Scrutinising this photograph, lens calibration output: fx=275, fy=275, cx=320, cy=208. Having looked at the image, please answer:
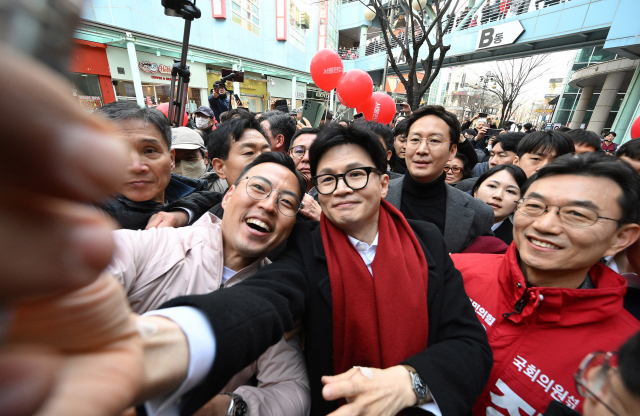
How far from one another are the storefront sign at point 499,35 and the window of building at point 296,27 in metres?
11.5

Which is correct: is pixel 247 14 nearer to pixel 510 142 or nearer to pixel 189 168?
pixel 189 168

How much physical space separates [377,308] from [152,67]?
12.5m

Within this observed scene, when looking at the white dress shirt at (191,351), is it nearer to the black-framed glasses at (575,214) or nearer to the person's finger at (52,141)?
the person's finger at (52,141)

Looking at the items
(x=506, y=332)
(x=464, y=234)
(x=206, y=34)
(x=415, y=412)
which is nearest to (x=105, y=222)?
(x=415, y=412)

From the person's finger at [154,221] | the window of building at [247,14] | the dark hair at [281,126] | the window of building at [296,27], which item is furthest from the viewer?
the window of building at [296,27]

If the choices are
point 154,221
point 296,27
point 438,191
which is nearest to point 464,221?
point 438,191

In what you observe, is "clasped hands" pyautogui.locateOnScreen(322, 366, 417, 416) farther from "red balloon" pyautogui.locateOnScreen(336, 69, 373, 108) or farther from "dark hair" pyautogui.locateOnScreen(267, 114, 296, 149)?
"red balloon" pyautogui.locateOnScreen(336, 69, 373, 108)

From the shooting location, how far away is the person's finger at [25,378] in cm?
35

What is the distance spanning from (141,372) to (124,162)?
46cm

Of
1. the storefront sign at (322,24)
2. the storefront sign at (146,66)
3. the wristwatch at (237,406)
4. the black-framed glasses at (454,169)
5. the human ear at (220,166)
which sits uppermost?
the storefront sign at (322,24)

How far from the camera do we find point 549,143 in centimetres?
303

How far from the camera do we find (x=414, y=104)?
784 centimetres

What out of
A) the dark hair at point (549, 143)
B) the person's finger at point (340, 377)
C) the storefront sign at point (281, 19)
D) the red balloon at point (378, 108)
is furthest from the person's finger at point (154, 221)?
the storefront sign at point (281, 19)

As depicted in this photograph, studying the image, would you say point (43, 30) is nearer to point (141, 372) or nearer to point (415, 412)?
point (141, 372)
